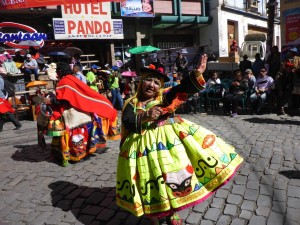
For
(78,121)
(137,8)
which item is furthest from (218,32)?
(78,121)

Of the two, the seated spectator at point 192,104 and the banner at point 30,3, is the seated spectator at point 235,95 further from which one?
the banner at point 30,3

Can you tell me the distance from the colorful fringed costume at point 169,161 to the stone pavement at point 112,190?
29.1 inches

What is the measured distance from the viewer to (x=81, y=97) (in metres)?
5.15

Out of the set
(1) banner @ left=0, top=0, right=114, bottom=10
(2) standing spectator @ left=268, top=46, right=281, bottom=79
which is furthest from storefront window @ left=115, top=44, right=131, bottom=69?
(2) standing spectator @ left=268, top=46, right=281, bottom=79

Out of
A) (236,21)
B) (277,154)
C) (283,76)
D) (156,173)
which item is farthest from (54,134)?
(236,21)

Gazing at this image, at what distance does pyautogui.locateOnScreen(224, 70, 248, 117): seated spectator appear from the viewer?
903cm

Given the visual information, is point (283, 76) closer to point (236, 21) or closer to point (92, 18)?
point (92, 18)

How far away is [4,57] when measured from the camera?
479 inches

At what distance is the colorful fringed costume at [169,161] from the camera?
275 centimetres

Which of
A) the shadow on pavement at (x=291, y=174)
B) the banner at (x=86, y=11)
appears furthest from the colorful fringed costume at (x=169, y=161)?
the banner at (x=86, y=11)

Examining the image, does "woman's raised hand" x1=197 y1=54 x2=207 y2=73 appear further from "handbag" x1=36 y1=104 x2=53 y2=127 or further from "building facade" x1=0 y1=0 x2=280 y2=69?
"building facade" x1=0 y1=0 x2=280 y2=69

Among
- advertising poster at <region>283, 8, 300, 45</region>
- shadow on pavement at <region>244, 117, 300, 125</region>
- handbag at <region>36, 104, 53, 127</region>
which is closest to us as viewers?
handbag at <region>36, 104, 53, 127</region>

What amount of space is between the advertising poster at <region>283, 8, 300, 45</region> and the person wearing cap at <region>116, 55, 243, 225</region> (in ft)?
34.8

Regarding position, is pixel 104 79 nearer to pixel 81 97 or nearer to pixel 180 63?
pixel 180 63
